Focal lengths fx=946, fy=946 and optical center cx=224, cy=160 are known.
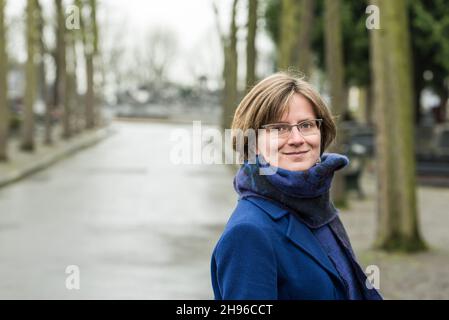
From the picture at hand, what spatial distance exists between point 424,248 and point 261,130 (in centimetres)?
879

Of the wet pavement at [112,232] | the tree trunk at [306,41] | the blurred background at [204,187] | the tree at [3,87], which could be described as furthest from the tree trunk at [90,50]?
the tree trunk at [306,41]

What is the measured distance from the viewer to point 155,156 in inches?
1330

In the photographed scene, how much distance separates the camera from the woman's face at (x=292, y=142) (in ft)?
9.40

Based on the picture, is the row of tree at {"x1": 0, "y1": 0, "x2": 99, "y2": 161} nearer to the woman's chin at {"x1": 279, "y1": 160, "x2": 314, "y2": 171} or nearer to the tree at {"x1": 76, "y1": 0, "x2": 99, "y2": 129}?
the tree at {"x1": 76, "y1": 0, "x2": 99, "y2": 129}

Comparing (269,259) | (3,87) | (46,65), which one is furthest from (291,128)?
(46,65)

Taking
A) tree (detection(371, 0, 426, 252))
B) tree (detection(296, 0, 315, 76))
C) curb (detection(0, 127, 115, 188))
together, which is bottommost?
curb (detection(0, 127, 115, 188))

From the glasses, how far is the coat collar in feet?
0.76

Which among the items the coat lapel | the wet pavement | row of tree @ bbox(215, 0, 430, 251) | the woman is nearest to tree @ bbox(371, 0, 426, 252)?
row of tree @ bbox(215, 0, 430, 251)

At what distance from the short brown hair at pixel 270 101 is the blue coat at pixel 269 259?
0.82ft

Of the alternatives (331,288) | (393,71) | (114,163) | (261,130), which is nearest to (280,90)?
(261,130)

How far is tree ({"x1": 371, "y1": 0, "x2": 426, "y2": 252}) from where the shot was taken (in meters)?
11.2

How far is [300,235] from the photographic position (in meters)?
2.71

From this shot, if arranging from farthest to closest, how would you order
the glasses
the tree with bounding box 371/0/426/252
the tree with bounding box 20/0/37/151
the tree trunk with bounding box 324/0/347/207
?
the tree with bounding box 20/0/37/151
the tree trunk with bounding box 324/0/347/207
the tree with bounding box 371/0/426/252
the glasses

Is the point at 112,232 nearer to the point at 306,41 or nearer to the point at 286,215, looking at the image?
the point at 306,41
